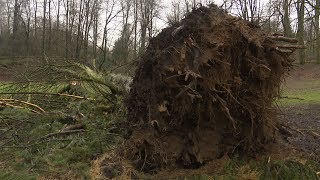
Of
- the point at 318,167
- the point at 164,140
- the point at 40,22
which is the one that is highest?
the point at 40,22

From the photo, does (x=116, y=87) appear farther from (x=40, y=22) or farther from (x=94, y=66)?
(x=40, y=22)

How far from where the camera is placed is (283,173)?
17.9ft

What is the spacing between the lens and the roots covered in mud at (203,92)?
578 centimetres

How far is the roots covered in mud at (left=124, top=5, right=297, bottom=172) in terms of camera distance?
19.0ft

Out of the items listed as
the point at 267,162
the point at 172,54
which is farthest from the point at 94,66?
the point at 267,162

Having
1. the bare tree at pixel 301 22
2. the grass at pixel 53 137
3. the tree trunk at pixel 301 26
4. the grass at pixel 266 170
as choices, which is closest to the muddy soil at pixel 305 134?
the grass at pixel 266 170

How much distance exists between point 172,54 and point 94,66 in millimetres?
4591

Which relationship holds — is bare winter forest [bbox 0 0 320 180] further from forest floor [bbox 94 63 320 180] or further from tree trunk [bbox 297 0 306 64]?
tree trunk [bbox 297 0 306 64]

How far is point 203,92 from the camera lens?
5793mm

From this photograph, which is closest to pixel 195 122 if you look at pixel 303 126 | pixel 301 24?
pixel 303 126

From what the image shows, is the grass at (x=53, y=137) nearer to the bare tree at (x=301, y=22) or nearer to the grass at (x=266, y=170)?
the grass at (x=266, y=170)

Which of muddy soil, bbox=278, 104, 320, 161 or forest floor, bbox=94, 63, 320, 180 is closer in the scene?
forest floor, bbox=94, 63, 320, 180

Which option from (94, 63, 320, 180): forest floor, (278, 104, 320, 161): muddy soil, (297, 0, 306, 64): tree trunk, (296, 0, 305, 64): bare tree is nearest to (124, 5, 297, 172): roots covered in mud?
(94, 63, 320, 180): forest floor

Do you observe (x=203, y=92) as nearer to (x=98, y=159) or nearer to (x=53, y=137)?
(x=98, y=159)
